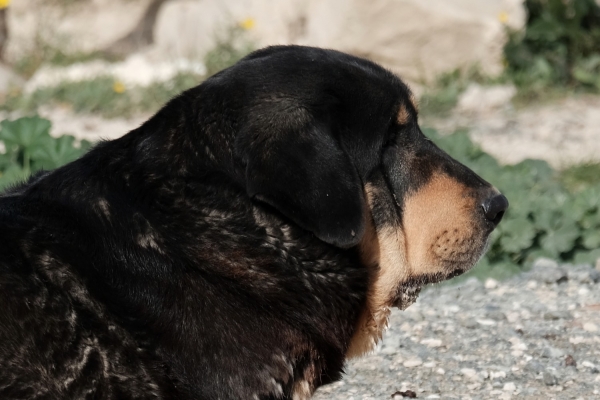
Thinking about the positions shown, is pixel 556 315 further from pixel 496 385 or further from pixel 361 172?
pixel 361 172

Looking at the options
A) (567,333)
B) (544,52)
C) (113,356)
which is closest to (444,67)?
(544,52)

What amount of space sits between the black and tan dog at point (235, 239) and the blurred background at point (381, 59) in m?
3.70

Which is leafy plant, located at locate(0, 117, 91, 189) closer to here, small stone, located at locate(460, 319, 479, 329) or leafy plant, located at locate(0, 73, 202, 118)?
small stone, located at locate(460, 319, 479, 329)

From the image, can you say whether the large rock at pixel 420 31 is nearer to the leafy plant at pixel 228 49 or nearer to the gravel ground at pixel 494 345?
the leafy plant at pixel 228 49

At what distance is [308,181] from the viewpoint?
3150mm

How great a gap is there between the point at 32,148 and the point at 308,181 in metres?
3.57

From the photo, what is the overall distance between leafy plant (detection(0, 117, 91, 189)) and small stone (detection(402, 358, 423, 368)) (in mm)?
2578

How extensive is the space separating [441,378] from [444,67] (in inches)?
292

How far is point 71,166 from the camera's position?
3.44 metres

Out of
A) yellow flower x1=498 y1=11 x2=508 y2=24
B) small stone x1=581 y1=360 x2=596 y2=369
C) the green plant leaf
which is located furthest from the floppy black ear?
yellow flower x1=498 y1=11 x2=508 y2=24

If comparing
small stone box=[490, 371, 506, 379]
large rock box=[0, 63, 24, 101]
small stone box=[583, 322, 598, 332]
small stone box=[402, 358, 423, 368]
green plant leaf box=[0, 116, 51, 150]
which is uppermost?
large rock box=[0, 63, 24, 101]

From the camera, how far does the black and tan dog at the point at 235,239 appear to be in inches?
119

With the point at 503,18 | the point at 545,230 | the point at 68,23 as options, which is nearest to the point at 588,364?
the point at 545,230

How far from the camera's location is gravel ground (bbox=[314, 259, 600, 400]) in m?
4.42
